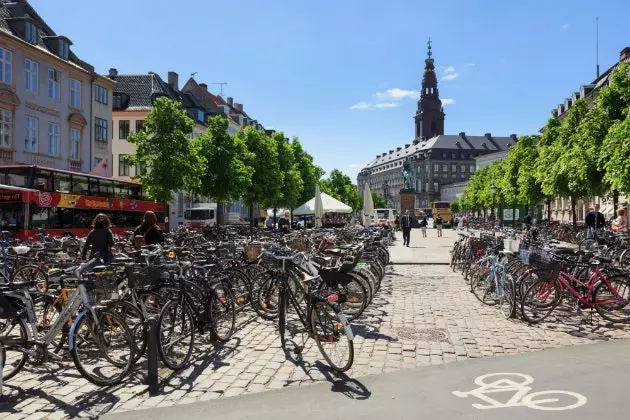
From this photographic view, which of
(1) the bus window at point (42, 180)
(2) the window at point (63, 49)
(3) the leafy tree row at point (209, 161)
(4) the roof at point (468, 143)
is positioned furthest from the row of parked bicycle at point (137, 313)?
(4) the roof at point (468, 143)

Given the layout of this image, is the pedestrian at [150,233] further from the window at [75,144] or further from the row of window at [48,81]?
the window at [75,144]

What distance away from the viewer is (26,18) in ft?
109

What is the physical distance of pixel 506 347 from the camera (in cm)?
741

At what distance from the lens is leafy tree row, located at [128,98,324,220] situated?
32375mm

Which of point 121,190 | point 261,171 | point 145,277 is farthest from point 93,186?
point 261,171

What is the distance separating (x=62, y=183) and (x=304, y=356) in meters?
17.5

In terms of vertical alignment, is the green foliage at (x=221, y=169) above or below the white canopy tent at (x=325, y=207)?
above

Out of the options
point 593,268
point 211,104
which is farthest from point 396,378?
point 211,104

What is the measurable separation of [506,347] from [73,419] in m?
4.96

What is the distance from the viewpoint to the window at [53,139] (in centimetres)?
3544

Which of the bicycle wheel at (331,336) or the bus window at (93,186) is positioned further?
the bus window at (93,186)

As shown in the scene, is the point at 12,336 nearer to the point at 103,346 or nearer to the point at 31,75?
the point at 103,346

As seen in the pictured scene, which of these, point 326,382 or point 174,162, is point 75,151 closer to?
point 174,162

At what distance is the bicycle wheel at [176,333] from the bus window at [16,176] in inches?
640
